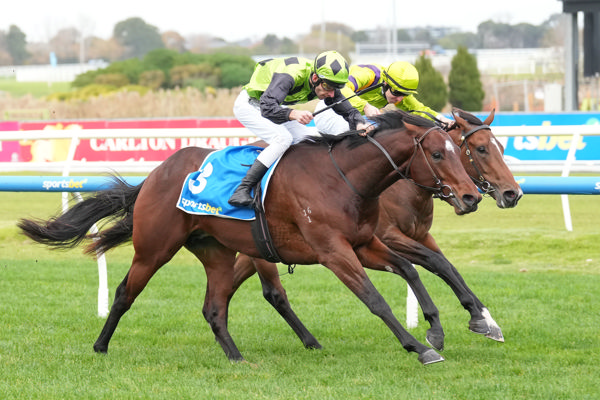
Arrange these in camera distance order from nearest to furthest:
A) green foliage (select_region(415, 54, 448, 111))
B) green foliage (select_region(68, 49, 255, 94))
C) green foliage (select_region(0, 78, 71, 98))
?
green foliage (select_region(415, 54, 448, 111))
green foliage (select_region(68, 49, 255, 94))
green foliage (select_region(0, 78, 71, 98))

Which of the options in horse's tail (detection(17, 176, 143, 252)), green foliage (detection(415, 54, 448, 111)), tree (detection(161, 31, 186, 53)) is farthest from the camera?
tree (detection(161, 31, 186, 53))

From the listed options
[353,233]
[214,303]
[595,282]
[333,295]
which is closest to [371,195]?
[353,233]

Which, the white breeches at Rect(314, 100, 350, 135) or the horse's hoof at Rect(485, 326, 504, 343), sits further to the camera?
the white breeches at Rect(314, 100, 350, 135)

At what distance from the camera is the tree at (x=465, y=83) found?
27.4 m

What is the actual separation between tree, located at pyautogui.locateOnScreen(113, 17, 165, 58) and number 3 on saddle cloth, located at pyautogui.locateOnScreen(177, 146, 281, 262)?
47.9 meters

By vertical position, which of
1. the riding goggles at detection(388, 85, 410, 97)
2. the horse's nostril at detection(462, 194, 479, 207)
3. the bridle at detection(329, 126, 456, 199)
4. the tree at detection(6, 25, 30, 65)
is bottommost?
the horse's nostril at detection(462, 194, 479, 207)

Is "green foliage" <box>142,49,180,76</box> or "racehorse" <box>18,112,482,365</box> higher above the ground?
"green foliage" <box>142,49,180,76</box>

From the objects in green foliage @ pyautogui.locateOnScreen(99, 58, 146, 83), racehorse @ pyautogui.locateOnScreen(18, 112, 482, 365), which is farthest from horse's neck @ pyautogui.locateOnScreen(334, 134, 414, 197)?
green foliage @ pyautogui.locateOnScreen(99, 58, 146, 83)

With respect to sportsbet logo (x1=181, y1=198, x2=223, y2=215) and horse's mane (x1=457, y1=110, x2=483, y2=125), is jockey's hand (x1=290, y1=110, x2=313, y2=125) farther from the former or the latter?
horse's mane (x1=457, y1=110, x2=483, y2=125)

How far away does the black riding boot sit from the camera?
4.65 meters

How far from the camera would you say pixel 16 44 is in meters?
40.0

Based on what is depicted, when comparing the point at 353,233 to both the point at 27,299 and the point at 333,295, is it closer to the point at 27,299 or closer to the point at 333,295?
the point at 333,295

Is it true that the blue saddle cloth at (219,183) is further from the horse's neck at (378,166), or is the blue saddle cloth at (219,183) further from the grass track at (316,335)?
the grass track at (316,335)

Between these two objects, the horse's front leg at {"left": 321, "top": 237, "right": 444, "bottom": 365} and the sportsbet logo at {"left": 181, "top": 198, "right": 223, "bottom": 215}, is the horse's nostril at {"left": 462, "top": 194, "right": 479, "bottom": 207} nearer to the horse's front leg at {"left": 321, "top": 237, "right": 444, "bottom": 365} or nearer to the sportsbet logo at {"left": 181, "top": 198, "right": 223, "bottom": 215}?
the horse's front leg at {"left": 321, "top": 237, "right": 444, "bottom": 365}
